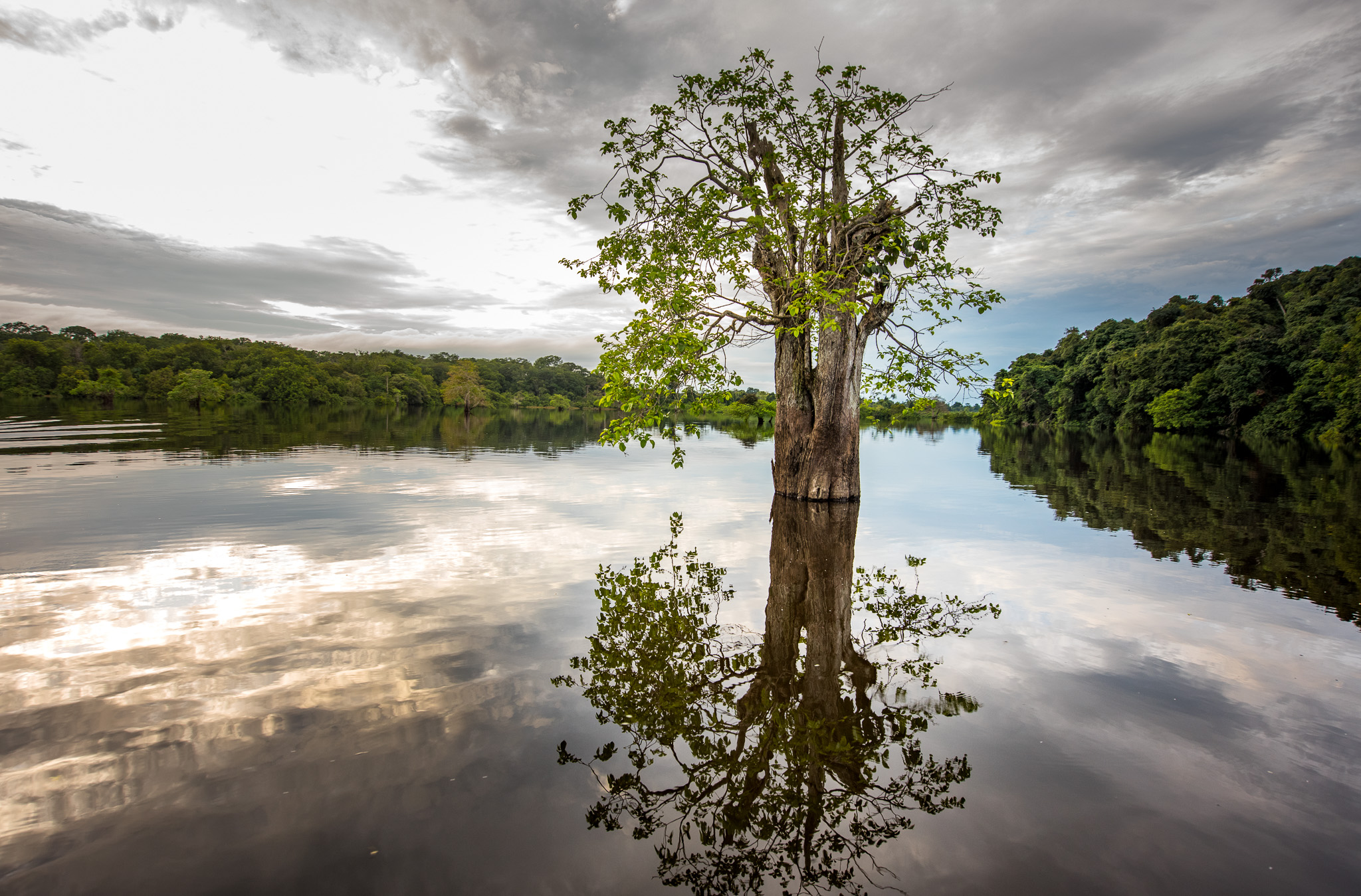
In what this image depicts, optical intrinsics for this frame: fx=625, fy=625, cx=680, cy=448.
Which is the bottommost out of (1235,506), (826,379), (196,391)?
(1235,506)

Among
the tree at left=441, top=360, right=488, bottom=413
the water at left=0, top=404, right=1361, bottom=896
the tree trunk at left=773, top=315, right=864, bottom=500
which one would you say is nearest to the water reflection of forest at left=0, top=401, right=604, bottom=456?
the water at left=0, top=404, right=1361, bottom=896

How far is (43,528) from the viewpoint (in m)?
10.4

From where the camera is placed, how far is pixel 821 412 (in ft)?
52.4

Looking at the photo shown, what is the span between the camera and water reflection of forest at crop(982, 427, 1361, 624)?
9.96 metres

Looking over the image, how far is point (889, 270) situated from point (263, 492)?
16.4 meters

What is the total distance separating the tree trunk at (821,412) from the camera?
1588cm

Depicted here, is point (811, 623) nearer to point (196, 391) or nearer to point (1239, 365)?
point (1239, 365)

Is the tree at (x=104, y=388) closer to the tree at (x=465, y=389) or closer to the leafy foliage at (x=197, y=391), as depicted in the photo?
the leafy foliage at (x=197, y=391)

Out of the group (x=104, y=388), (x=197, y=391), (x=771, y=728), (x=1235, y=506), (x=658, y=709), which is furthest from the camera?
(x=104, y=388)

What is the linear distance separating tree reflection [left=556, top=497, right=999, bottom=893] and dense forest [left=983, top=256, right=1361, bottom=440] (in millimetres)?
53878

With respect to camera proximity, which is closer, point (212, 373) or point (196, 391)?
point (196, 391)

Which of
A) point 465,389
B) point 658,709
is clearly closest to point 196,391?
point 465,389

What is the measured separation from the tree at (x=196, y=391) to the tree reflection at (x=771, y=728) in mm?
96246

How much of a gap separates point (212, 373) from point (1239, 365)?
139 metres
